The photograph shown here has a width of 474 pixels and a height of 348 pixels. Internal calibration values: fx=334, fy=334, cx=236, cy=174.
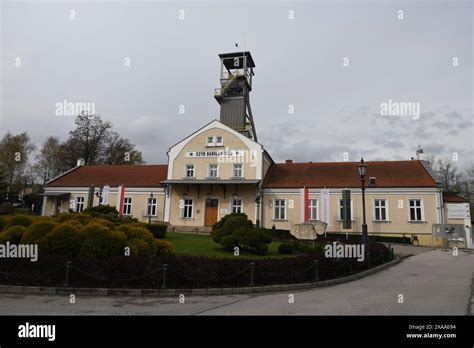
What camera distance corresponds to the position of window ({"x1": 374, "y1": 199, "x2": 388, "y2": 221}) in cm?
2934

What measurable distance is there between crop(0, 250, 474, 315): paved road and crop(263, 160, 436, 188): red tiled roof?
62.8 ft

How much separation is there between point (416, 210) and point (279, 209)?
1176 centimetres

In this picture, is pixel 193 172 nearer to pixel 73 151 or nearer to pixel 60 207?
pixel 60 207

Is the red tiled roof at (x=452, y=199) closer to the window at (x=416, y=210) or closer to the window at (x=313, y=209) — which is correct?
the window at (x=416, y=210)

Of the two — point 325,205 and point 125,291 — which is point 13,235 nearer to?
point 125,291

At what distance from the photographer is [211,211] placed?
3253cm

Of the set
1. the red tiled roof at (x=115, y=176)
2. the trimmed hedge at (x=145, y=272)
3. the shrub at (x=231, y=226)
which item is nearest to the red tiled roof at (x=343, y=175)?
the red tiled roof at (x=115, y=176)

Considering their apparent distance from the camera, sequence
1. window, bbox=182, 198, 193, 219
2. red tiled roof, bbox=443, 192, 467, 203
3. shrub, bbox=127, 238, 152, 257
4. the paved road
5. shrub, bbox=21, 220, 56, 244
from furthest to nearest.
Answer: window, bbox=182, 198, 193, 219
red tiled roof, bbox=443, 192, 467, 203
shrub, bbox=127, 238, 152, 257
shrub, bbox=21, 220, 56, 244
the paved road

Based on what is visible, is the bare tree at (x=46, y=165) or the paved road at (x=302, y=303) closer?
the paved road at (x=302, y=303)

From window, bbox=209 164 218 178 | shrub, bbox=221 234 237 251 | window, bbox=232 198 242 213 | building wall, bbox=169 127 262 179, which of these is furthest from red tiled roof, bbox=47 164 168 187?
shrub, bbox=221 234 237 251

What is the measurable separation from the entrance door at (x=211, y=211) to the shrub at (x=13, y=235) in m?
20.2

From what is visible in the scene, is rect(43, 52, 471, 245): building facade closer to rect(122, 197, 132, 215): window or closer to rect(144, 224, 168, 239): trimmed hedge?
rect(122, 197, 132, 215): window

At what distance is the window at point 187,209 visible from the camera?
3288 cm

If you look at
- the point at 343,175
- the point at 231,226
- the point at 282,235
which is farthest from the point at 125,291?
the point at 343,175
